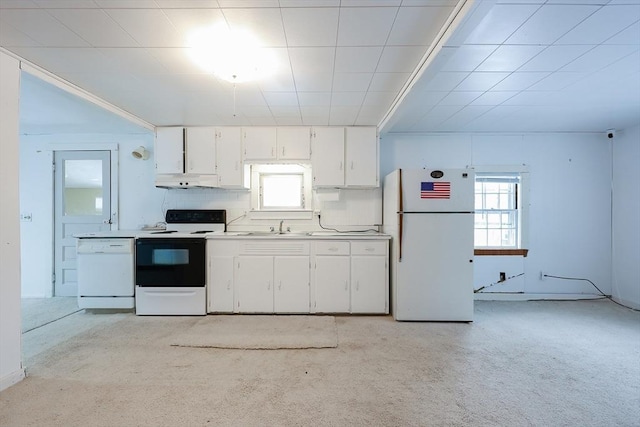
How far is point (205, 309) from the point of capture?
3355 mm

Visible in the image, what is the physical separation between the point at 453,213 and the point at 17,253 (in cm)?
398

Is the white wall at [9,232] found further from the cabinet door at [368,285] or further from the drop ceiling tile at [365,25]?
the cabinet door at [368,285]

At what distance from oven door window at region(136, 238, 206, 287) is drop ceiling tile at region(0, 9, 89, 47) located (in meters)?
2.11

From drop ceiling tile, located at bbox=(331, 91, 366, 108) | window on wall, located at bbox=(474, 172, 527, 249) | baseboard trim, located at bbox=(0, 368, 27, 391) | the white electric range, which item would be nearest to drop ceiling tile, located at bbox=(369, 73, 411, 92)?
drop ceiling tile, located at bbox=(331, 91, 366, 108)

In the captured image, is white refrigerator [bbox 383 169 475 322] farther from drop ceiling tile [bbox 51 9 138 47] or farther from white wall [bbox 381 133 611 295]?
→ drop ceiling tile [bbox 51 9 138 47]

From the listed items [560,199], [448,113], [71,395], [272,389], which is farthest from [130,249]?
[560,199]

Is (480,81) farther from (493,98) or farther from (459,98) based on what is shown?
(493,98)

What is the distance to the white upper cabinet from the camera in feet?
12.1

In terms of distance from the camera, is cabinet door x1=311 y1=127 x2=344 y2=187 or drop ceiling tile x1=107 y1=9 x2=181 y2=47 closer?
drop ceiling tile x1=107 y1=9 x2=181 y2=47

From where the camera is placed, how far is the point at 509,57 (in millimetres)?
2109

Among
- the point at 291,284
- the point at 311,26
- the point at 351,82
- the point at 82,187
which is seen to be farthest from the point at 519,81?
the point at 82,187

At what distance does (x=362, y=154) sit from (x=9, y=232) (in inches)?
135

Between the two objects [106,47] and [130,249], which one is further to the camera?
[130,249]

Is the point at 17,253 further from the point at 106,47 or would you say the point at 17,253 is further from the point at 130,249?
the point at 106,47
